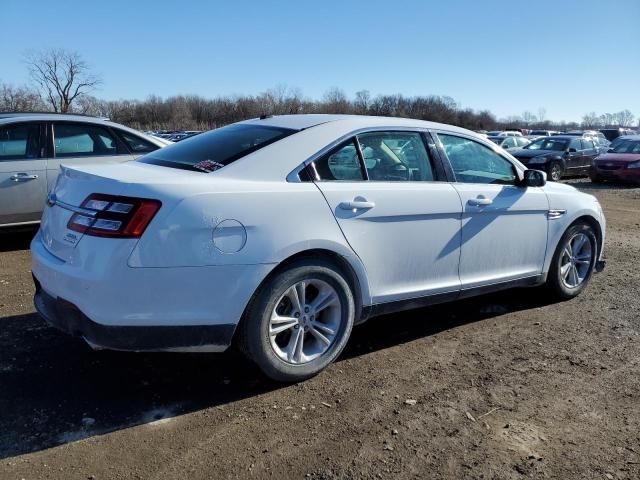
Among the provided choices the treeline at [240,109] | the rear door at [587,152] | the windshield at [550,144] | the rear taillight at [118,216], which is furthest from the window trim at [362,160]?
the treeline at [240,109]

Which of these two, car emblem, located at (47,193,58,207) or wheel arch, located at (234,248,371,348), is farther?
car emblem, located at (47,193,58,207)

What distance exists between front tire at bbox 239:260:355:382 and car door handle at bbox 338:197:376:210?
14.3 inches

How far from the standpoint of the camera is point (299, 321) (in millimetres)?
3471

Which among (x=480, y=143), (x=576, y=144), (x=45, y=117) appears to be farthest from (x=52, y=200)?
(x=576, y=144)

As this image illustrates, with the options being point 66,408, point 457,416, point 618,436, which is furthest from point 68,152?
point 618,436

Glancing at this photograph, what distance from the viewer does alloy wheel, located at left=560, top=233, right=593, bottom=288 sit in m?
5.19

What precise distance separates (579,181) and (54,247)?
63.8 ft

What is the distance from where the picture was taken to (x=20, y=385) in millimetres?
3379

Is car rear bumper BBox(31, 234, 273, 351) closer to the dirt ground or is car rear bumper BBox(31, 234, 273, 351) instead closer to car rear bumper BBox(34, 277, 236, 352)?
car rear bumper BBox(34, 277, 236, 352)

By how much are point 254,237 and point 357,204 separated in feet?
2.48

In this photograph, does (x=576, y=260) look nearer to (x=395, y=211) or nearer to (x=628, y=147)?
(x=395, y=211)

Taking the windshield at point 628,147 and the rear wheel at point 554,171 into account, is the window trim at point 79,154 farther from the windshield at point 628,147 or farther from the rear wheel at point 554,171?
the windshield at point 628,147

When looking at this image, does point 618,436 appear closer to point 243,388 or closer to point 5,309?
point 243,388

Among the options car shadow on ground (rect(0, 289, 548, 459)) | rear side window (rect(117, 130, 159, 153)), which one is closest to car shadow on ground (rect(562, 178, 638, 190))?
rear side window (rect(117, 130, 159, 153))
